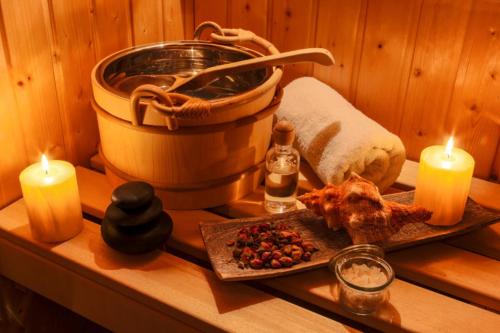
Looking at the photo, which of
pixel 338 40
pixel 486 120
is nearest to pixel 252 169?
pixel 338 40

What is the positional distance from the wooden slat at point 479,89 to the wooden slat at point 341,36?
22 centimetres

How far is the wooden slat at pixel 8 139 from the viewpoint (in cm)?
93

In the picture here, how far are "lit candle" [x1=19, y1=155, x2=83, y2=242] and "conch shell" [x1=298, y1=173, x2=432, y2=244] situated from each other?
1.35ft

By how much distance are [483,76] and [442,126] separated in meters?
0.13

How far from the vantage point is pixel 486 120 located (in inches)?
42.3

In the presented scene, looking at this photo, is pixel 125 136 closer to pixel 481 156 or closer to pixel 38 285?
pixel 38 285

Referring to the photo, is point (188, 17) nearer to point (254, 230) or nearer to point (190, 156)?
point (190, 156)

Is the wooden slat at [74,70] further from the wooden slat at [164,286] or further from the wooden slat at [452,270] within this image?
the wooden slat at [452,270]

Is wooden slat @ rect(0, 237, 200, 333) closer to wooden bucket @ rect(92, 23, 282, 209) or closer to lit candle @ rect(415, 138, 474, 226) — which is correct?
wooden bucket @ rect(92, 23, 282, 209)

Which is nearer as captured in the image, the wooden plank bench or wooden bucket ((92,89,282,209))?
the wooden plank bench

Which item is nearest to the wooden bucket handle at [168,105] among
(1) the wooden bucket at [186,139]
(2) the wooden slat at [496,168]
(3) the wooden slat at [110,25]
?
(1) the wooden bucket at [186,139]

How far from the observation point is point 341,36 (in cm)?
116

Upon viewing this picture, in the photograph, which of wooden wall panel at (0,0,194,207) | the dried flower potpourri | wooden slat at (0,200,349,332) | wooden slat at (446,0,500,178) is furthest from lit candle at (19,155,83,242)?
wooden slat at (446,0,500,178)

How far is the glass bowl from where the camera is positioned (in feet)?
2.48
